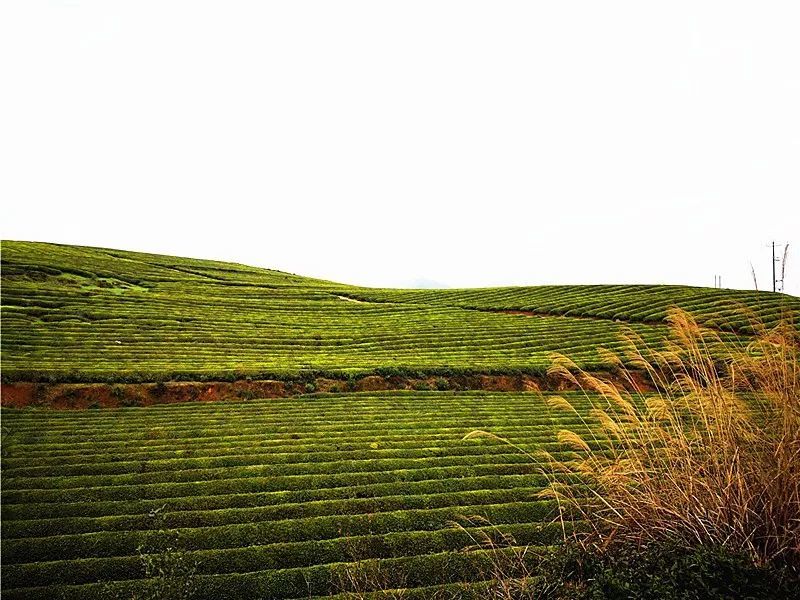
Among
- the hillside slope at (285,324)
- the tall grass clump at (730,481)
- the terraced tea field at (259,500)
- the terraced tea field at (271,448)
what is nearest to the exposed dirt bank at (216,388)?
the terraced tea field at (271,448)

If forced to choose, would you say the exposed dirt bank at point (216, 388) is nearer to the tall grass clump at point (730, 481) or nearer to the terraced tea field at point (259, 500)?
the terraced tea field at point (259, 500)

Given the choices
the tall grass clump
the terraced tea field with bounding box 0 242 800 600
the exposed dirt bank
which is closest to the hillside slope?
the terraced tea field with bounding box 0 242 800 600

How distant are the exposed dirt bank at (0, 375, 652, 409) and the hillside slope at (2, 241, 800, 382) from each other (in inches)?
14.3

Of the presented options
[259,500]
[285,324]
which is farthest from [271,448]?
[285,324]

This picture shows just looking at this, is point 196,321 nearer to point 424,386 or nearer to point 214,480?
point 424,386

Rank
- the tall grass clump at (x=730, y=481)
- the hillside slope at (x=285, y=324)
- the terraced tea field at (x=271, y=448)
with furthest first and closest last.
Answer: the hillside slope at (x=285, y=324) → the terraced tea field at (x=271, y=448) → the tall grass clump at (x=730, y=481)

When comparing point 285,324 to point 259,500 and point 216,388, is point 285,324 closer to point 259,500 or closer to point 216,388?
point 216,388

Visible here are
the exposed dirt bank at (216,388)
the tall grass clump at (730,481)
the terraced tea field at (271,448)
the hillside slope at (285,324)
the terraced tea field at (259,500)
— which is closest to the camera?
the tall grass clump at (730,481)

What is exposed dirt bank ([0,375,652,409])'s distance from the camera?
569 inches

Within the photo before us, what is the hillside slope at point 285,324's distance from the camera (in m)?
17.8

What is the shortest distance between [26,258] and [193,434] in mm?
34228

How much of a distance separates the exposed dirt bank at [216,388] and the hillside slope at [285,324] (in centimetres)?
36

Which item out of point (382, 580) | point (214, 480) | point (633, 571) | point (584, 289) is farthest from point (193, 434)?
point (584, 289)

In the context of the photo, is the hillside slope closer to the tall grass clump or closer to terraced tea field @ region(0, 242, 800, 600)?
terraced tea field @ region(0, 242, 800, 600)
